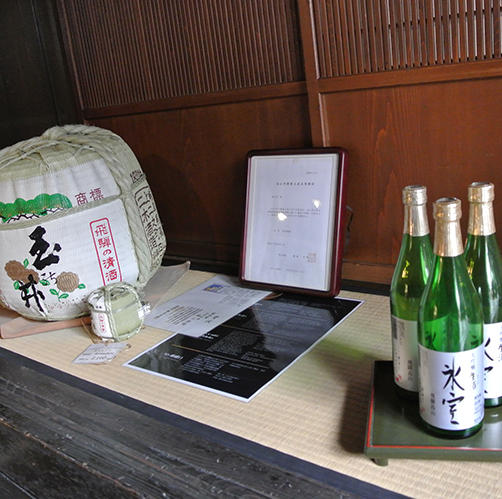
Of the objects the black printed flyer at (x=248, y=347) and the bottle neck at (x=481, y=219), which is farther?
the black printed flyer at (x=248, y=347)

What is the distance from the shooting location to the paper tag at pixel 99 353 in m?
1.20

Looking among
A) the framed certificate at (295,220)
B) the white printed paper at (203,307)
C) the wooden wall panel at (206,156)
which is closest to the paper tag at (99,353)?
the white printed paper at (203,307)

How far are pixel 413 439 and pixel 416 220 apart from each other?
32 centimetres

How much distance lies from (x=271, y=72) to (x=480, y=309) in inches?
37.3

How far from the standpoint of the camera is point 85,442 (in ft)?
2.94

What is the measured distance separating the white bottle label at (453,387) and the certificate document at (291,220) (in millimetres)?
626

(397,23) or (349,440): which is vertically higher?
(397,23)

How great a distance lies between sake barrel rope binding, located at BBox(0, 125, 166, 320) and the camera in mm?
1282

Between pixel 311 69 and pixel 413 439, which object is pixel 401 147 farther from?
pixel 413 439

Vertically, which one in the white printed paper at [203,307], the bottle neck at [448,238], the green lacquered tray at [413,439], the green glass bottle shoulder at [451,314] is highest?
the bottle neck at [448,238]

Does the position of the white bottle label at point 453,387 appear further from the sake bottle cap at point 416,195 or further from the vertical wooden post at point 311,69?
the vertical wooden post at point 311,69

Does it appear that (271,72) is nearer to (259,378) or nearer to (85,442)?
(259,378)

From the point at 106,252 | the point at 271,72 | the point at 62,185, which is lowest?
the point at 106,252

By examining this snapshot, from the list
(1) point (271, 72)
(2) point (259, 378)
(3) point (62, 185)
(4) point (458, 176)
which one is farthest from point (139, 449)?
(1) point (271, 72)
